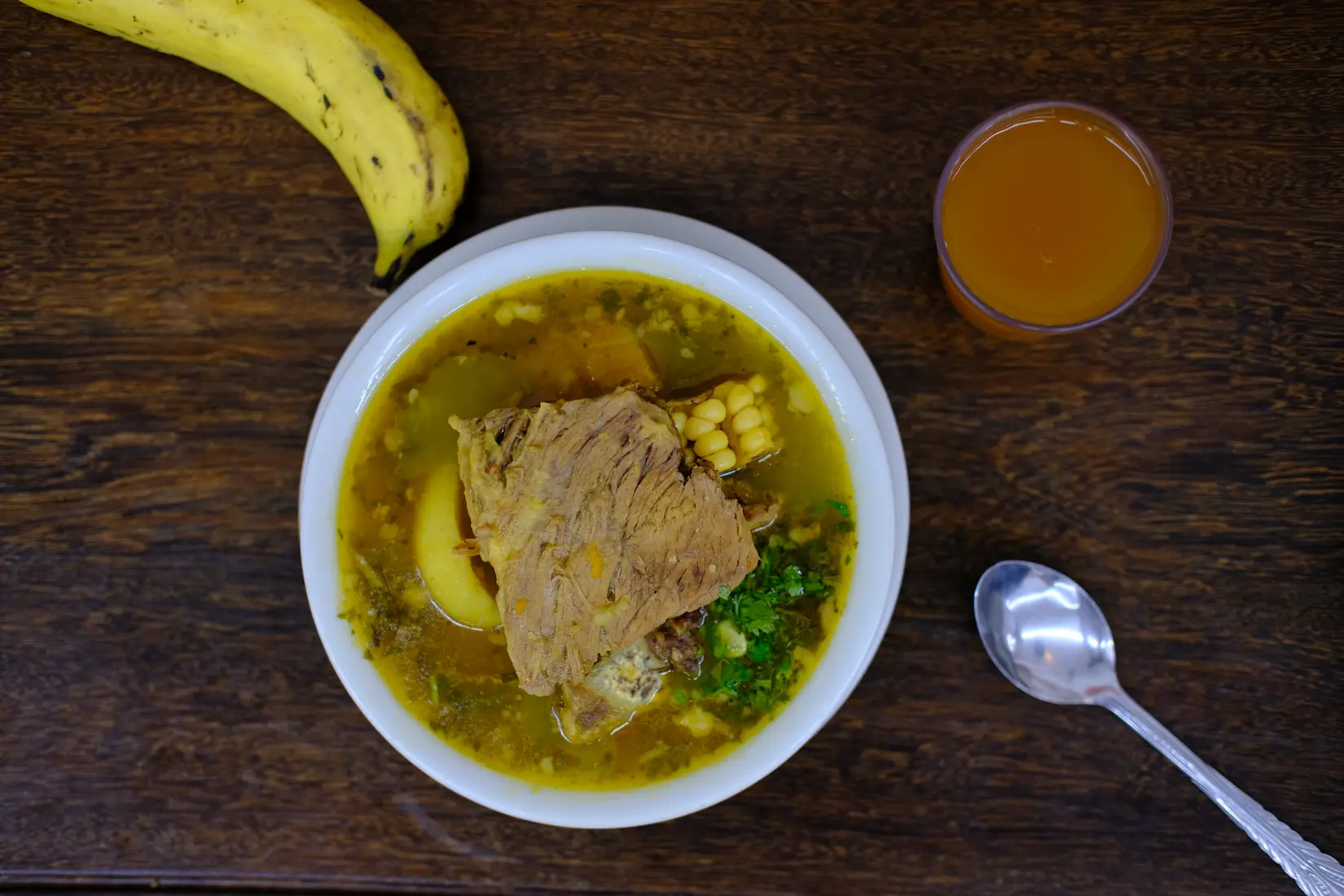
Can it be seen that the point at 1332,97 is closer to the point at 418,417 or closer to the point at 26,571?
the point at 418,417

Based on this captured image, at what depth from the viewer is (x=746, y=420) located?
202 centimetres

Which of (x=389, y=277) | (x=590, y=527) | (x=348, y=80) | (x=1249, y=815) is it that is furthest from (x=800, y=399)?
(x=1249, y=815)

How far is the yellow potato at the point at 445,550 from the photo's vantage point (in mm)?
2092

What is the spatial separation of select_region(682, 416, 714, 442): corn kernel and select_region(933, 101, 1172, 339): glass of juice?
0.72 m

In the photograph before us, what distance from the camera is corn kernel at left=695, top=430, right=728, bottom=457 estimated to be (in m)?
2.01

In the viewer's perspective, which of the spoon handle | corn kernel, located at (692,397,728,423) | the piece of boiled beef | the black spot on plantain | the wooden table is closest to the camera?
the piece of boiled beef

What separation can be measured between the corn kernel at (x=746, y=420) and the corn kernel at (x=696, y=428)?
59 millimetres

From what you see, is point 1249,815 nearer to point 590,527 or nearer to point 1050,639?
point 1050,639

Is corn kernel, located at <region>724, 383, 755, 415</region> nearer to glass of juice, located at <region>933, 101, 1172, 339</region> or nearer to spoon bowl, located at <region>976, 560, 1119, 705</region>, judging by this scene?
glass of juice, located at <region>933, 101, 1172, 339</region>

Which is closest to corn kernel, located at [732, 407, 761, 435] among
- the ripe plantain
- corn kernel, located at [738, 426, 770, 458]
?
corn kernel, located at [738, 426, 770, 458]

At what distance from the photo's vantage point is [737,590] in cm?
207

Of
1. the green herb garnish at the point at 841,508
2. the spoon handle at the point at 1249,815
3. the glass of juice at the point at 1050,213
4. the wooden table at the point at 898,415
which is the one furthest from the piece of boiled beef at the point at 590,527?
the spoon handle at the point at 1249,815

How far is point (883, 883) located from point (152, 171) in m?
2.77

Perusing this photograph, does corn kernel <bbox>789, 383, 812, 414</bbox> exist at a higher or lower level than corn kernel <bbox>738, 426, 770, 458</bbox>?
higher
